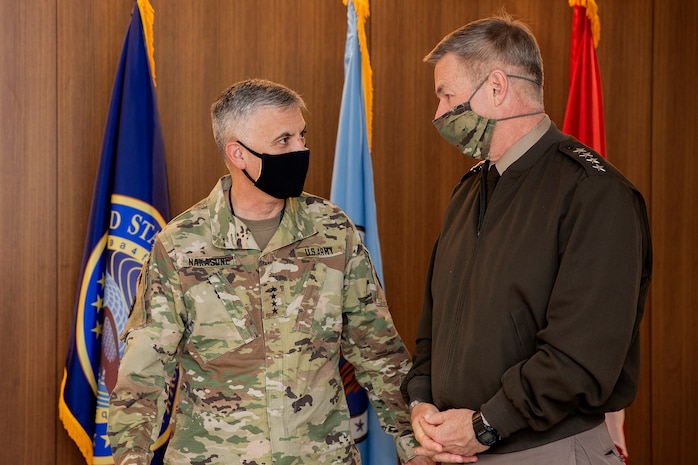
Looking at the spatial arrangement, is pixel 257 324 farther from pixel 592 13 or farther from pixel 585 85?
pixel 592 13

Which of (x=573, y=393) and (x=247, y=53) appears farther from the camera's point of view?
(x=247, y=53)

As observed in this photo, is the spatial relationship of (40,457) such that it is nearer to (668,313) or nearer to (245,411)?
(245,411)

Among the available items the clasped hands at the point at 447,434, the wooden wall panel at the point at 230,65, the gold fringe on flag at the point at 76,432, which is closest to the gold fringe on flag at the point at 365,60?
the wooden wall panel at the point at 230,65

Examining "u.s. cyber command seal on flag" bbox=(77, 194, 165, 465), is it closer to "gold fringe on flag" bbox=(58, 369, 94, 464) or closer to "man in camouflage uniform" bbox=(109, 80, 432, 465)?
"gold fringe on flag" bbox=(58, 369, 94, 464)

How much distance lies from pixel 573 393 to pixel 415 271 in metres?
2.12

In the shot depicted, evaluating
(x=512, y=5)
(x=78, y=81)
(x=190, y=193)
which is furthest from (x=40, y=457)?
(x=512, y=5)

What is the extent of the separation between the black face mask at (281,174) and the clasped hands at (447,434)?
73 cm

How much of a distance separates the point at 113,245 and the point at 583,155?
198cm

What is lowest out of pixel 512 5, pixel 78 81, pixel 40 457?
pixel 40 457

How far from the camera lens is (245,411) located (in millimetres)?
2174

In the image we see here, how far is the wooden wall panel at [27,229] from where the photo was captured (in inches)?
129

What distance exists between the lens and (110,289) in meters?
3.15

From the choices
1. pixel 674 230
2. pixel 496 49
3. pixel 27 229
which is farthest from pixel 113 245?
pixel 674 230

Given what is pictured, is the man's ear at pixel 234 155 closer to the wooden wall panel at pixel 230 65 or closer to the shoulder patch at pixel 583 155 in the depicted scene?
the shoulder patch at pixel 583 155
